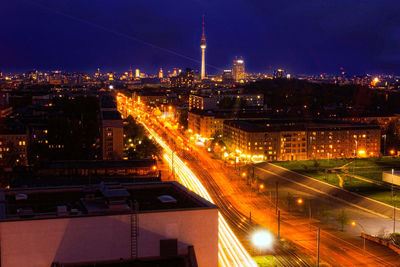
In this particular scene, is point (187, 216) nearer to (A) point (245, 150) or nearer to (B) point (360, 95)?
(A) point (245, 150)

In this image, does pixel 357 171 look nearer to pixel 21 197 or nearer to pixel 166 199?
pixel 166 199

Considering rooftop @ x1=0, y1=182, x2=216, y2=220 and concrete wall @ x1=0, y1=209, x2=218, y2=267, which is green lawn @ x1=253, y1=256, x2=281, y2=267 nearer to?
rooftop @ x1=0, y1=182, x2=216, y2=220

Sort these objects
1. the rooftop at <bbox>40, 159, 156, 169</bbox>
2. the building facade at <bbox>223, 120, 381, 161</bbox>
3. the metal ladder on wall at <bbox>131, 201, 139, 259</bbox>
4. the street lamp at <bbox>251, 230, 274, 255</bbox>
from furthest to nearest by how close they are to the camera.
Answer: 1. the building facade at <bbox>223, 120, 381, 161</bbox>
2. the rooftop at <bbox>40, 159, 156, 169</bbox>
3. the street lamp at <bbox>251, 230, 274, 255</bbox>
4. the metal ladder on wall at <bbox>131, 201, 139, 259</bbox>

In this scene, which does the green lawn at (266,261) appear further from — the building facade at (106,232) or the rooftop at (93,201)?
the building facade at (106,232)

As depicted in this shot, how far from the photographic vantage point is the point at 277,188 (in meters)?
12.4

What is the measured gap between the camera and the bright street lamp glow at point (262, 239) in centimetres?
799

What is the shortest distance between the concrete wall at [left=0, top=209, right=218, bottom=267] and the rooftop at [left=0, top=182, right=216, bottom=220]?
92mm

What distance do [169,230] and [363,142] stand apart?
1542cm

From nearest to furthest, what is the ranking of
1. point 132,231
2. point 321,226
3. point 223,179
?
point 132,231 < point 321,226 < point 223,179

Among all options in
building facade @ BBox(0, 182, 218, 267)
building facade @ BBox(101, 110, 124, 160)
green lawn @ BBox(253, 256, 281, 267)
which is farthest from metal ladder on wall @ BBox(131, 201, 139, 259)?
building facade @ BBox(101, 110, 124, 160)

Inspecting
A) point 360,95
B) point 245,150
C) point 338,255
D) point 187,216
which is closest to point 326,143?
point 245,150

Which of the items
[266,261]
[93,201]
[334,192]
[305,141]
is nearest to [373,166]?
[305,141]

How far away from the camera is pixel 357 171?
1467 centimetres

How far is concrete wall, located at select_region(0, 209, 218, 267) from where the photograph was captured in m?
4.35
